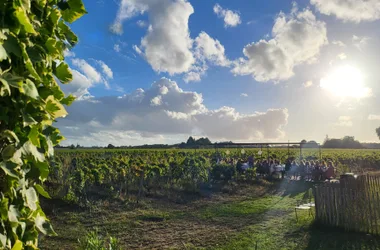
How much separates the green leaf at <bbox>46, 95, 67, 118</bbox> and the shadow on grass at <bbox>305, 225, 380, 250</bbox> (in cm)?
709

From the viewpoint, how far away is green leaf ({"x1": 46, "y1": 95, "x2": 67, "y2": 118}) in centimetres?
154

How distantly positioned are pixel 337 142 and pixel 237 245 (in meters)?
108

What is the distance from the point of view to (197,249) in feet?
23.5

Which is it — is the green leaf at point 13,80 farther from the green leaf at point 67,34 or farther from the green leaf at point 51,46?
the green leaf at point 67,34

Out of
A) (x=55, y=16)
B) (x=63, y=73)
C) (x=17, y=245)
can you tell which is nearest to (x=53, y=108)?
(x=63, y=73)

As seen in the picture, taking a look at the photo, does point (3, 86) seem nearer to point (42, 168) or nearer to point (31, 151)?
point (31, 151)

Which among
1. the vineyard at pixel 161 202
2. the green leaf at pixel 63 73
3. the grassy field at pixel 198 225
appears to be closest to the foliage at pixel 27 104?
the green leaf at pixel 63 73

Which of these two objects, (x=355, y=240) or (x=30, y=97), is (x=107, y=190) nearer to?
(x=355, y=240)

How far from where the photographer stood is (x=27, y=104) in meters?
1.43

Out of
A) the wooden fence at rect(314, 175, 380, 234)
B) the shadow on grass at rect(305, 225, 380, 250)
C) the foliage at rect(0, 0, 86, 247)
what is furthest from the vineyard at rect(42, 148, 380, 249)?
the foliage at rect(0, 0, 86, 247)

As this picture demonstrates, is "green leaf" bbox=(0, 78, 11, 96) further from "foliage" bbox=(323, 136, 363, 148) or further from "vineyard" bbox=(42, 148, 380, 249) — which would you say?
"foliage" bbox=(323, 136, 363, 148)

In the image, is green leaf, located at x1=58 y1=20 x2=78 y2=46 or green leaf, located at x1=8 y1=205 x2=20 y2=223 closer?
green leaf, located at x1=8 y1=205 x2=20 y2=223

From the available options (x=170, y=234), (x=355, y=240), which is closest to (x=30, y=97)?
(x=170, y=234)

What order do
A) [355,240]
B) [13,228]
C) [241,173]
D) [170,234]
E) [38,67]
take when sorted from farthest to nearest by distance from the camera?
[241,173]
[170,234]
[355,240]
[38,67]
[13,228]
